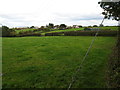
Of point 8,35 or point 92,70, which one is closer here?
point 92,70

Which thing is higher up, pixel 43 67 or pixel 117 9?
pixel 117 9

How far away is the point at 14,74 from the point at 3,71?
2.25ft

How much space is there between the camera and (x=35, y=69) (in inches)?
208

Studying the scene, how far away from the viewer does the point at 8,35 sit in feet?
111

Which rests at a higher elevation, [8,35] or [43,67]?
[8,35]

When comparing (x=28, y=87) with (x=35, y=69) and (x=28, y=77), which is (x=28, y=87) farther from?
(x=35, y=69)

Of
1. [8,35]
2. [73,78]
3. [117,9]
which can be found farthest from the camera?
[8,35]

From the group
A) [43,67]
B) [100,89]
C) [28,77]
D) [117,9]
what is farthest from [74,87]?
[117,9]

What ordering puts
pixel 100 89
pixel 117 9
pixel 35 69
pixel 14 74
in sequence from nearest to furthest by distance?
pixel 100 89 → pixel 14 74 → pixel 35 69 → pixel 117 9

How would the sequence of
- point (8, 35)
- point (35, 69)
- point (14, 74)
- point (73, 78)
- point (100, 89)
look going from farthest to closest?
1. point (8, 35)
2. point (35, 69)
3. point (14, 74)
4. point (73, 78)
5. point (100, 89)

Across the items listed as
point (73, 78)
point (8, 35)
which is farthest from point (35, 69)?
point (8, 35)

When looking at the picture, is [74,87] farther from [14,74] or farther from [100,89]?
[14,74]

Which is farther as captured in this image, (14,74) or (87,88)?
(14,74)

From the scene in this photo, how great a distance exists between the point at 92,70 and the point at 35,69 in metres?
2.58
